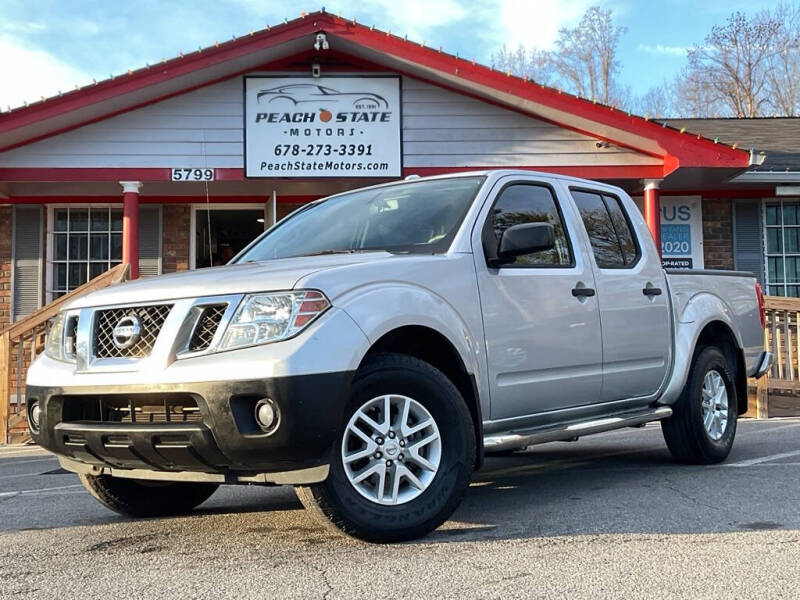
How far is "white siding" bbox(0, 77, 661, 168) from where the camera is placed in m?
10.9

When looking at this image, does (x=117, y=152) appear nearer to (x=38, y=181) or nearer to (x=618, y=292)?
(x=38, y=181)

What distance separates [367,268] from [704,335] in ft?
10.6

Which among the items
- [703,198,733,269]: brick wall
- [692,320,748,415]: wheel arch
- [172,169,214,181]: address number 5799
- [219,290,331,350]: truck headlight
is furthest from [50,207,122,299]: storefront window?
[219,290,331,350]: truck headlight

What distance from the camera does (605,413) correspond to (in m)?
4.90

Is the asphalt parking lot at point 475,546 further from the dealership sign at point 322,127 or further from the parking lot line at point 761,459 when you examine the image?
the dealership sign at point 322,127

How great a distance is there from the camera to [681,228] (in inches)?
512

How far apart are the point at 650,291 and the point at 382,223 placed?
1872mm

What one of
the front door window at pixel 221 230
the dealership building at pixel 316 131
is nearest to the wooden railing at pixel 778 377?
the dealership building at pixel 316 131

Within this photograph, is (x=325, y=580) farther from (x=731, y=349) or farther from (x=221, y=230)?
(x=221, y=230)

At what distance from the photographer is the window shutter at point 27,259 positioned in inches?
486

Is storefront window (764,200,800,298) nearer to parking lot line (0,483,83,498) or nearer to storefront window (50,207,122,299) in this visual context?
storefront window (50,207,122,299)

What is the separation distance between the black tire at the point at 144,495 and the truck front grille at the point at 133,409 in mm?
692

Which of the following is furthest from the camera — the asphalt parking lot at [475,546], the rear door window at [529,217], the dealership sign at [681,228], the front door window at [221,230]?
the dealership sign at [681,228]

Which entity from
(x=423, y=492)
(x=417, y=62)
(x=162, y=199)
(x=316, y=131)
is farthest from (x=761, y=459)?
(x=162, y=199)
